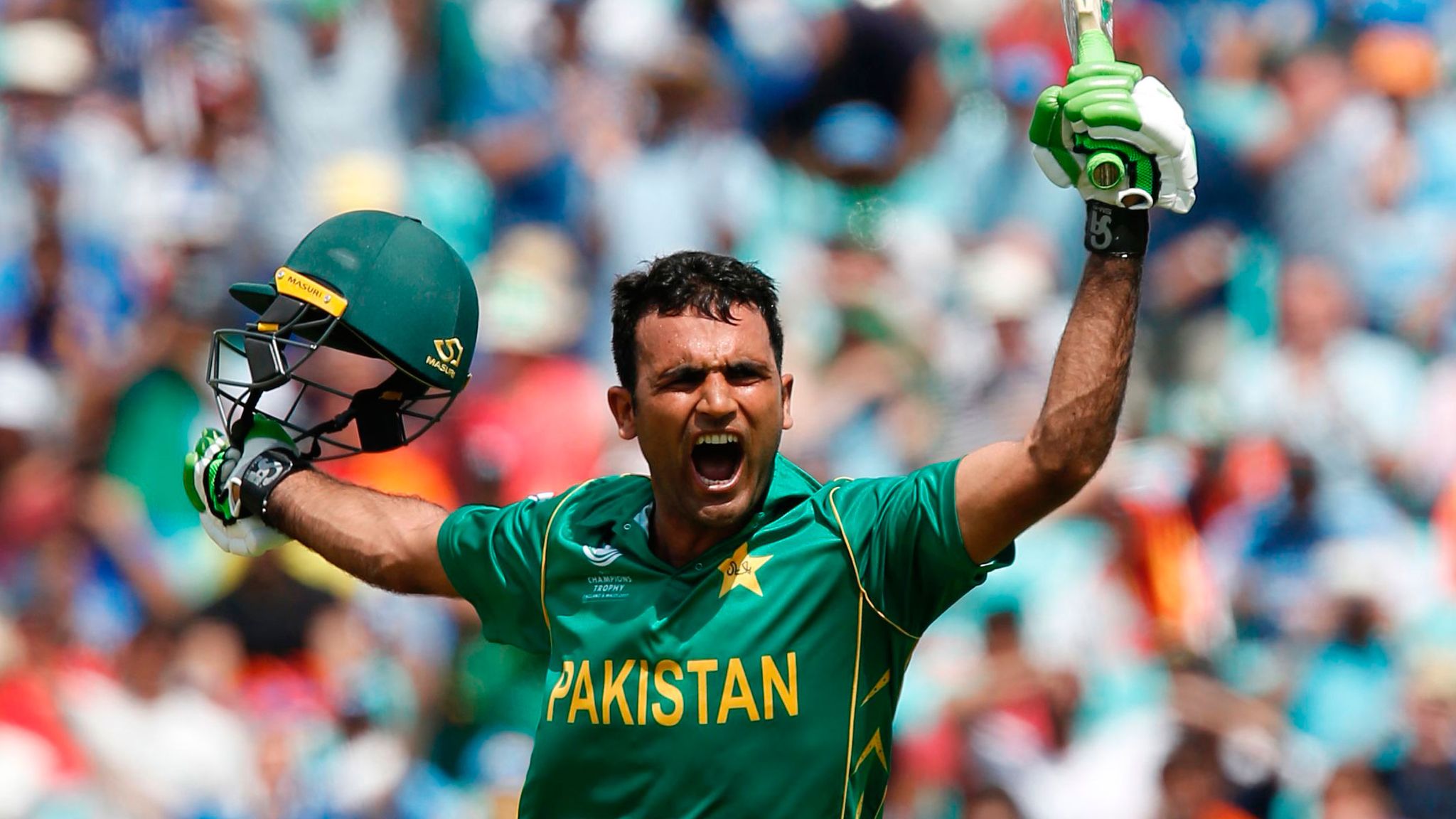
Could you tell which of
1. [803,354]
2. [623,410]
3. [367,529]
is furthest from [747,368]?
[803,354]

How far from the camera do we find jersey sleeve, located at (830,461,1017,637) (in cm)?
326

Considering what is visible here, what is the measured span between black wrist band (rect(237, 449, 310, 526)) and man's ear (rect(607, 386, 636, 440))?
853 mm

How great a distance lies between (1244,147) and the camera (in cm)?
816

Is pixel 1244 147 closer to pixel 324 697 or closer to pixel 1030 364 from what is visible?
pixel 1030 364

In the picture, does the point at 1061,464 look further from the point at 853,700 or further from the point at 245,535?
the point at 245,535

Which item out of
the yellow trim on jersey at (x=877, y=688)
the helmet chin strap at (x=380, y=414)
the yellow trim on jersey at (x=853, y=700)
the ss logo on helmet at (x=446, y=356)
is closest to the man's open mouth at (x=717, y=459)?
the yellow trim on jersey at (x=853, y=700)

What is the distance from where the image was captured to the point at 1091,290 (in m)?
3.19

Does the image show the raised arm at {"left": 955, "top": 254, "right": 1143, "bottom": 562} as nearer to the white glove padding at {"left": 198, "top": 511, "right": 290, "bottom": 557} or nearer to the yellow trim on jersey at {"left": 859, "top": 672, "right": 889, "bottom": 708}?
the yellow trim on jersey at {"left": 859, "top": 672, "right": 889, "bottom": 708}

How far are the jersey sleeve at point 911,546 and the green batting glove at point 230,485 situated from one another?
140cm

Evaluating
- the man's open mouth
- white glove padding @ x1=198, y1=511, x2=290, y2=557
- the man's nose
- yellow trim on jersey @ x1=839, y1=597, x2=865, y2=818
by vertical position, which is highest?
white glove padding @ x1=198, y1=511, x2=290, y2=557

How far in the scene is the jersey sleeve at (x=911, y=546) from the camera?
10.7ft

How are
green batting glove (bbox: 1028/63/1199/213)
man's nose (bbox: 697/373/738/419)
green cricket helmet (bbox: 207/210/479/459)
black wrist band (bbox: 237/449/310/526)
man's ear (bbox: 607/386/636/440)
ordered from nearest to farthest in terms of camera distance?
1. green batting glove (bbox: 1028/63/1199/213)
2. man's nose (bbox: 697/373/738/419)
3. man's ear (bbox: 607/386/636/440)
4. green cricket helmet (bbox: 207/210/479/459)
5. black wrist band (bbox: 237/449/310/526)

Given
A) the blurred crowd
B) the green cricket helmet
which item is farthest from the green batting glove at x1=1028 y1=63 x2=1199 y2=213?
the blurred crowd

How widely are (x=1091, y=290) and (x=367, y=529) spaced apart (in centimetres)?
168
